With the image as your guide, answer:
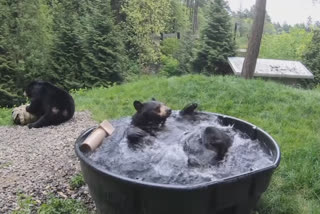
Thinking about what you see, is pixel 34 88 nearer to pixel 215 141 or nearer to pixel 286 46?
pixel 215 141

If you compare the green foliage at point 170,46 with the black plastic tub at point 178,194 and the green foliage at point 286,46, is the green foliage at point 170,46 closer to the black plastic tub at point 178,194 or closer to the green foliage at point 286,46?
the green foliage at point 286,46

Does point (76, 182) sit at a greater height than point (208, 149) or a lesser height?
lesser

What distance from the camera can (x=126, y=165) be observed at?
190 cm

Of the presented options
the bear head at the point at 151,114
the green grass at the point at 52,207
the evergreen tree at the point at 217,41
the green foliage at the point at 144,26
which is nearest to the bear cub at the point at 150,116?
the bear head at the point at 151,114

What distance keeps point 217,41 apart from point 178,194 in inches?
475

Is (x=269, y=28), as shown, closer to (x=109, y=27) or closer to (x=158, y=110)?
(x=109, y=27)

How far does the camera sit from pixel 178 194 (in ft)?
5.05

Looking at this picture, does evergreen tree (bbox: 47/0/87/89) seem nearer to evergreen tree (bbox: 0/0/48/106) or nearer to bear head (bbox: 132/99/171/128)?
evergreen tree (bbox: 0/0/48/106)

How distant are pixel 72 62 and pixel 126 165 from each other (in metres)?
10.6

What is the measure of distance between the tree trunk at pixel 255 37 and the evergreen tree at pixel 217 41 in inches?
159

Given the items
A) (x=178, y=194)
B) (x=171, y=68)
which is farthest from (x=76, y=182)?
(x=171, y=68)

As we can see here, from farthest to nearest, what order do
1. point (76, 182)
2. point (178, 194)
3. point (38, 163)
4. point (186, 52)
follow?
point (186, 52) → point (38, 163) → point (76, 182) → point (178, 194)

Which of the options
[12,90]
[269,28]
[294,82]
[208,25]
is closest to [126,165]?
[12,90]

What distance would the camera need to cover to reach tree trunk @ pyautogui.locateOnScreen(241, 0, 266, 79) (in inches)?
324
